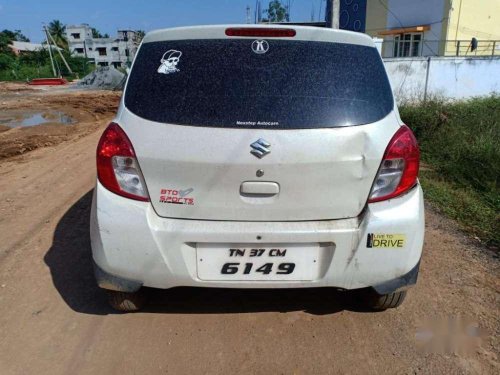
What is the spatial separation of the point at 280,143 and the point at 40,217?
11.4 ft

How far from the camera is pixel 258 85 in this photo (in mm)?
2293

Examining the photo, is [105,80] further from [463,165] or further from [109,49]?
[109,49]

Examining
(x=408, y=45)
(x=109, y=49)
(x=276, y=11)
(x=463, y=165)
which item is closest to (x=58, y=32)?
(x=109, y=49)

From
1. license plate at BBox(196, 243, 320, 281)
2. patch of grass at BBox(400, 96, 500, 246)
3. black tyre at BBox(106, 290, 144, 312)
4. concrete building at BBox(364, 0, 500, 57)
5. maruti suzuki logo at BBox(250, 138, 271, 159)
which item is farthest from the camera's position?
concrete building at BBox(364, 0, 500, 57)

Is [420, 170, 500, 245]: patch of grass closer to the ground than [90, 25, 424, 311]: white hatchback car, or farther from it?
closer to the ground

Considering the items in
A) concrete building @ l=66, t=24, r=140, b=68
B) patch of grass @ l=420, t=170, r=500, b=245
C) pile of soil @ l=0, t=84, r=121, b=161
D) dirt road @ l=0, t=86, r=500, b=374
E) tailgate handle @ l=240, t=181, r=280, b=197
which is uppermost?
tailgate handle @ l=240, t=181, r=280, b=197

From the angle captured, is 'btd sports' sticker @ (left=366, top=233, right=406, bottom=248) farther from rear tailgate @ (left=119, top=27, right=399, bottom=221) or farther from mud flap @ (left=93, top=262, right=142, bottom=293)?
mud flap @ (left=93, top=262, right=142, bottom=293)

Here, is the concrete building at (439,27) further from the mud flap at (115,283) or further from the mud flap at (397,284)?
the mud flap at (115,283)

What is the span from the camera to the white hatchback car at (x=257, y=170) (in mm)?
2219

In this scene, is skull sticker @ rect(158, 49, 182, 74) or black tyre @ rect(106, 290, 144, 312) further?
black tyre @ rect(106, 290, 144, 312)

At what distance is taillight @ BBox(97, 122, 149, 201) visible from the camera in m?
2.29

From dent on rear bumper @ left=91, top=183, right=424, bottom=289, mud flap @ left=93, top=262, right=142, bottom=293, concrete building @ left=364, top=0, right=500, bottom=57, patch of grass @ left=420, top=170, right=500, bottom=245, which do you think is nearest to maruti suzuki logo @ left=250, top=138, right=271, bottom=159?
dent on rear bumper @ left=91, top=183, right=424, bottom=289

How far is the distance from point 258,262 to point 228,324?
1.99 feet

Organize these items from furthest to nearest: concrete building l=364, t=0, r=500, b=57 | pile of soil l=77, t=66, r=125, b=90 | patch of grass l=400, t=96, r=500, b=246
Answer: pile of soil l=77, t=66, r=125, b=90
concrete building l=364, t=0, r=500, b=57
patch of grass l=400, t=96, r=500, b=246
